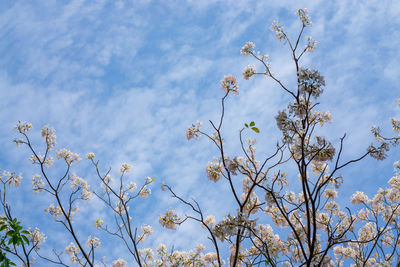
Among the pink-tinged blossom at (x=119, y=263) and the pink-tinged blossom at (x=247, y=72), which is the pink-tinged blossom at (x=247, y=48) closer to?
the pink-tinged blossom at (x=247, y=72)

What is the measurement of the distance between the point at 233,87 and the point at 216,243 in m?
2.20

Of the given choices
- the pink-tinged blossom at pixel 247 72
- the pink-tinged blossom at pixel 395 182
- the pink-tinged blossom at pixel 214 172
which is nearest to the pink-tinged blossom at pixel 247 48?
the pink-tinged blossom at pixel 247 72

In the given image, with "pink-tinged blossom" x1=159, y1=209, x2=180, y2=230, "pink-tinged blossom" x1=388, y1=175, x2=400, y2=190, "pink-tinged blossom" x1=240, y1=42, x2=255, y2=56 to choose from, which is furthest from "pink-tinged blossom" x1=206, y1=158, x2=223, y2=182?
"pink-tinged blossom" x1=388, y1=175, x2=400, y2=190

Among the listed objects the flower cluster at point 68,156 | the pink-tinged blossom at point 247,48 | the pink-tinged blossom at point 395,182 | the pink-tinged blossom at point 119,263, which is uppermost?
the pink-tinged blossom at point 247,48

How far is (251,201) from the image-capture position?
4828 millimetres

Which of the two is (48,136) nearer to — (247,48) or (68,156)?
(68,156)

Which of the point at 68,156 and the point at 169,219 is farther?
the point at 68,156

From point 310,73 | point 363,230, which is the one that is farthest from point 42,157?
point 363,230

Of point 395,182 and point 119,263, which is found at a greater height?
point 395,182

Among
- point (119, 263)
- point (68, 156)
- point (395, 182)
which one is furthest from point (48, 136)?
point (395, 182)

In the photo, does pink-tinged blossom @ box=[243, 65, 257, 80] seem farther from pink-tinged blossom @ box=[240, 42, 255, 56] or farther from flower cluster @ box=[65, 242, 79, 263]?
flower cluster @ box=[65, 242, 79, 263]

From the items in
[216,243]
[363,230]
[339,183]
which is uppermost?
[363,230]

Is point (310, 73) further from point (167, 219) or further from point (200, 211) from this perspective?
point (167, 219)

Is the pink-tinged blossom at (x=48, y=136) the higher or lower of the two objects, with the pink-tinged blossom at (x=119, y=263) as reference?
higher
